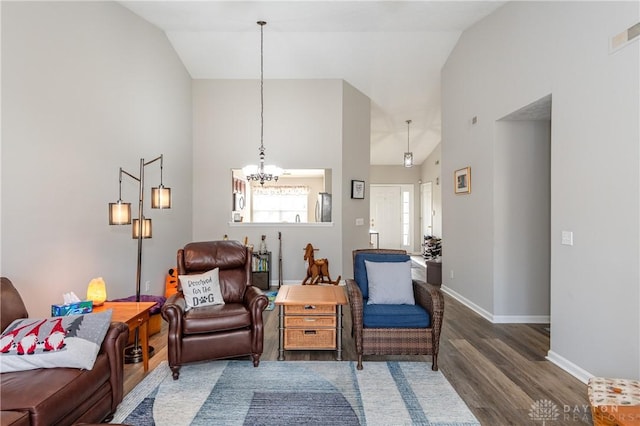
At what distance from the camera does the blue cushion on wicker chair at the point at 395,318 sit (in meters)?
2.98

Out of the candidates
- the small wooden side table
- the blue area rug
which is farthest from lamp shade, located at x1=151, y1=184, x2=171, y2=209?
the blue area rug

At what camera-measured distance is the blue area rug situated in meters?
2.26

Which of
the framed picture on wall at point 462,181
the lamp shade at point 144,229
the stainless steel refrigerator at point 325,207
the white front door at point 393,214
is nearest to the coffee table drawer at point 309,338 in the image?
the lamp shade at point 144,229

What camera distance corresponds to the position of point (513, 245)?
161 inches

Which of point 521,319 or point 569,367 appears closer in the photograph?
point 569,367

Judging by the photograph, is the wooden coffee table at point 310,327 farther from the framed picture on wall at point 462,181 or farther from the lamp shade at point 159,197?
the framed picture on wall at point 462,181

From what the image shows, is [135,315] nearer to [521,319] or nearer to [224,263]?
[224,263]

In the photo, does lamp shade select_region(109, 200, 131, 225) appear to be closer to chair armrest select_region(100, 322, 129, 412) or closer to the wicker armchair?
chair armrest select_region(100, 322, 129, 412)

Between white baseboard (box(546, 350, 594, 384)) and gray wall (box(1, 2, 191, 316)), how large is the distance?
14.5 ft

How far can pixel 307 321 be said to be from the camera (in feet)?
10.4

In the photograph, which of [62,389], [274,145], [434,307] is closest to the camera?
[62,389]

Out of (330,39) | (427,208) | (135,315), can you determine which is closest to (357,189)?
(330,39)

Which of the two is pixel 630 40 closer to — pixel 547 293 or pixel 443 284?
pixel 547 293

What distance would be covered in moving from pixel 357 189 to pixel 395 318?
3.74 m
